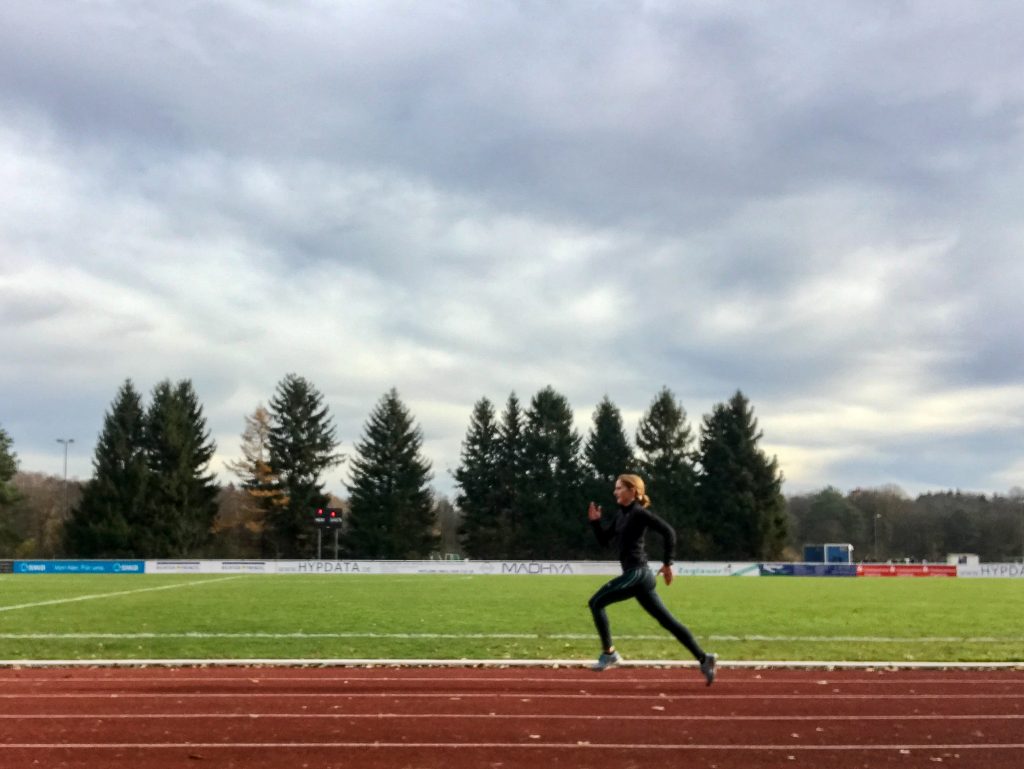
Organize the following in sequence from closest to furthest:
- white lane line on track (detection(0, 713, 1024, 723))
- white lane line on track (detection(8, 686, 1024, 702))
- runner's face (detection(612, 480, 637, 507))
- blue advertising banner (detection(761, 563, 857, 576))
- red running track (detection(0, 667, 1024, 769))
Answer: red running track (detection(0, 667, 1024, 769)), white lane line on track (detection(0, 713, 1024, 723)), runner's face (detection(612, 480, 637, 507)), white lane line on track (detection(8, 686, 1024, 702)), blue advertising banner (detection(761, 563, 857, 576))

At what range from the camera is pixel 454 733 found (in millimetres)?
7820

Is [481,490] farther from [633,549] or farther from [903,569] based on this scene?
[633,549]

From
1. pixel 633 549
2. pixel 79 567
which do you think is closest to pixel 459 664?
pixel 633 549

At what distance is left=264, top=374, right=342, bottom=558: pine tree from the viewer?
80.6 meters

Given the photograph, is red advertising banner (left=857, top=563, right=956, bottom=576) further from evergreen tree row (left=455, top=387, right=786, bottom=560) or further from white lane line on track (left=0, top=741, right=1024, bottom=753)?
white lane line on track (left=0, top=741, right=1024, bottom=753)

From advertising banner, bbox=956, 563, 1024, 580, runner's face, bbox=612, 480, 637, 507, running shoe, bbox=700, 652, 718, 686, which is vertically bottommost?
advertising banner, bbox=956, 563, 1024, 580

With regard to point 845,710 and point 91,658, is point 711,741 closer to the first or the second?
point 845,710

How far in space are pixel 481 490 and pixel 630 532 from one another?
2985 inches

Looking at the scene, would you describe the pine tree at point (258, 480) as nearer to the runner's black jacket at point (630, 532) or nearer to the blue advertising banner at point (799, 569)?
the blue advertising banner at point (799, 569)

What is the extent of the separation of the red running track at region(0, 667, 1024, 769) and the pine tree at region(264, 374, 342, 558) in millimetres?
70996

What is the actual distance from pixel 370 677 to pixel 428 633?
17.2ft

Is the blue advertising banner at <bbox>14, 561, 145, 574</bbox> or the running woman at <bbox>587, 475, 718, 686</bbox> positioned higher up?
the running woman at <bbox>587, 475, 718, 686</bbox>

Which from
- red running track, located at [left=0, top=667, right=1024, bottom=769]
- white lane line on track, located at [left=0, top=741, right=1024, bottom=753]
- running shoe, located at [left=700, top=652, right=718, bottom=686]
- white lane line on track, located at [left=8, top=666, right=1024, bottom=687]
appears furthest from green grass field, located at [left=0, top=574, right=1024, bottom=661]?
white lane line on track, located at [left=0, top=741, right=1024, bottom=753]

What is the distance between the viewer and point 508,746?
7.41 m
